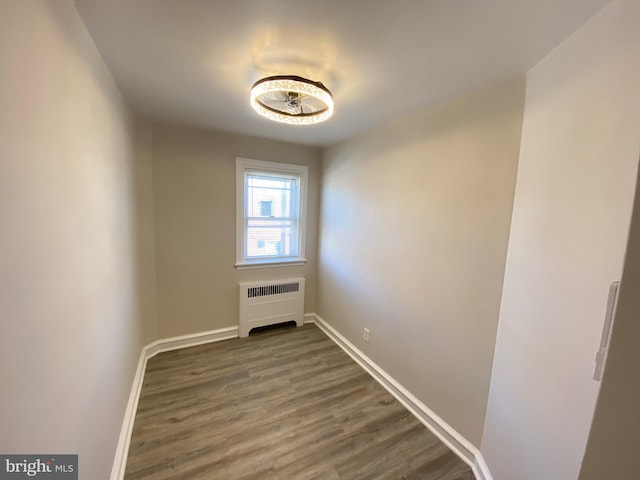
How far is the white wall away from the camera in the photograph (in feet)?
2.77

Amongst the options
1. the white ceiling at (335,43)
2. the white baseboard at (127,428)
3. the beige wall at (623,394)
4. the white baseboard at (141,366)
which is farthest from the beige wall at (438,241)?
the white baseboard at (127,428)

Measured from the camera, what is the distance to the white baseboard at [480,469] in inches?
56.4

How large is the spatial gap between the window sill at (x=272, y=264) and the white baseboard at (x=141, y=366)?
756 mm

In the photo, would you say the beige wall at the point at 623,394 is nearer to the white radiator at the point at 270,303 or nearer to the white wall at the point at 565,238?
the white wall at the point at 565,238

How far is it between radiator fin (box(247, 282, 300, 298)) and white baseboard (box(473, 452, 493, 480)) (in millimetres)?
2263

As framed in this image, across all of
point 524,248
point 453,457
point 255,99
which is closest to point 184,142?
point 255,99

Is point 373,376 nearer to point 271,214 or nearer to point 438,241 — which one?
point 438,241

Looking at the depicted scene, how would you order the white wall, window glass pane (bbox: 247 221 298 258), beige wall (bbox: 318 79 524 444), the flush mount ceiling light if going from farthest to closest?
window glass pane (bbox: 247 221 298 258), beige wall (bbox: 318 79 524 444), the flush mount ceiling light, the white wall

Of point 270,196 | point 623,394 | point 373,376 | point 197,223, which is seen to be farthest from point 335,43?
point 373,376

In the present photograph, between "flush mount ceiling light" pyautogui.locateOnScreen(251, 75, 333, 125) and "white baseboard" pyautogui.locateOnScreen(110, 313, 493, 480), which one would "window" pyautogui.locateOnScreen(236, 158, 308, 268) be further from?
"flush mount ceiling light" pyautogui.locateOnScreen(251, 75, 333, 125)

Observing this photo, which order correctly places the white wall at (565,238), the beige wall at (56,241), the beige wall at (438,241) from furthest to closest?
the beige wall at (438,241)
the white wall at (565,238)
the beige wall at (56,241)

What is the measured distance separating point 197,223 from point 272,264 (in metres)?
0.97

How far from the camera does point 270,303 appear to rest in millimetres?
3121

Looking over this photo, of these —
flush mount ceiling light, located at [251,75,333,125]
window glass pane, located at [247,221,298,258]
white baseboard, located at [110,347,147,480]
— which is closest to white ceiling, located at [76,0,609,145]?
flush mount ceiling light, located at [251,75,333,125]
